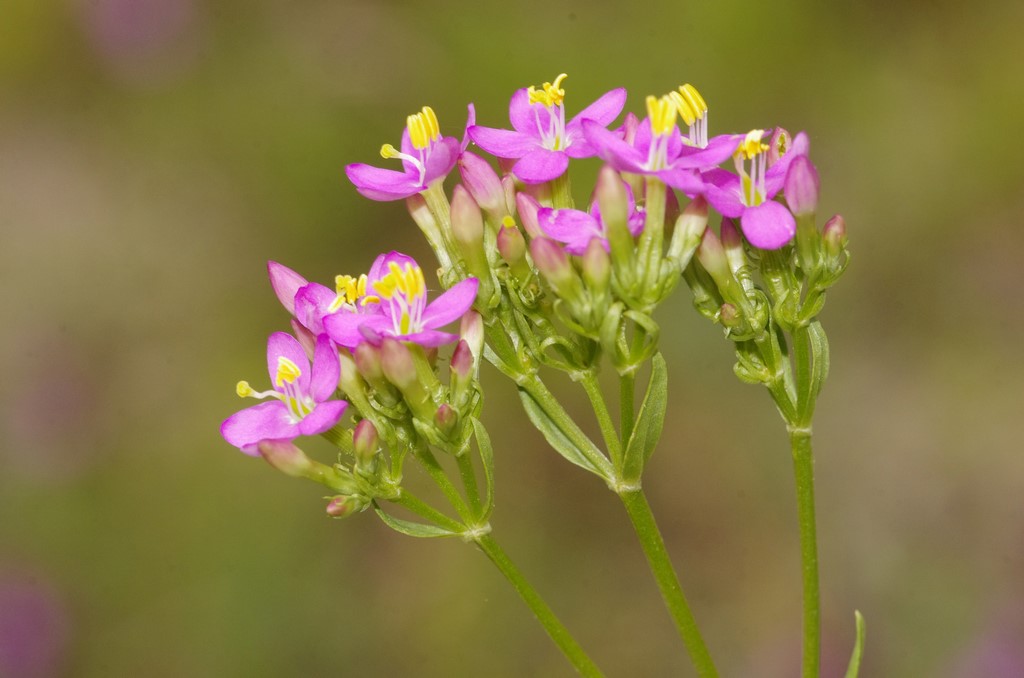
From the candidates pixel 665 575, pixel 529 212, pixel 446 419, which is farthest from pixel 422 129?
pixel 665 575

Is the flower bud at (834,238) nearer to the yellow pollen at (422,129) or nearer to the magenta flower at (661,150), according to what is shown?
the magenta flower at (661,150)

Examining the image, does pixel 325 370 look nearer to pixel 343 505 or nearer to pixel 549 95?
pixel 343 505

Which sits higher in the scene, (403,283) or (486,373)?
(403,283)

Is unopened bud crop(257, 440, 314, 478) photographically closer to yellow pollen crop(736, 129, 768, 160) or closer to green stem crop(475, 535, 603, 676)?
green stem crop(475, 535, 603, 676)

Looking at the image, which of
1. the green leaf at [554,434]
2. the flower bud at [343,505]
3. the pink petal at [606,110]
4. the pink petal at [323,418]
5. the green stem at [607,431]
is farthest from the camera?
the pink petal at [606,110]

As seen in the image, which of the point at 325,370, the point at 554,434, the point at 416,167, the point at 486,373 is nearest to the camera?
the point at 325,370

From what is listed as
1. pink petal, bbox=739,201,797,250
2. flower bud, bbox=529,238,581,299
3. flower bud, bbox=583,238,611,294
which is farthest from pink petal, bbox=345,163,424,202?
pink petal, bbox=739,201,797,250

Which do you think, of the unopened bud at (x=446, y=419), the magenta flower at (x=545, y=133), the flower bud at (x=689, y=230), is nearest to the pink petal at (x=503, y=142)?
the magenta flower at (x=545, y=133)
